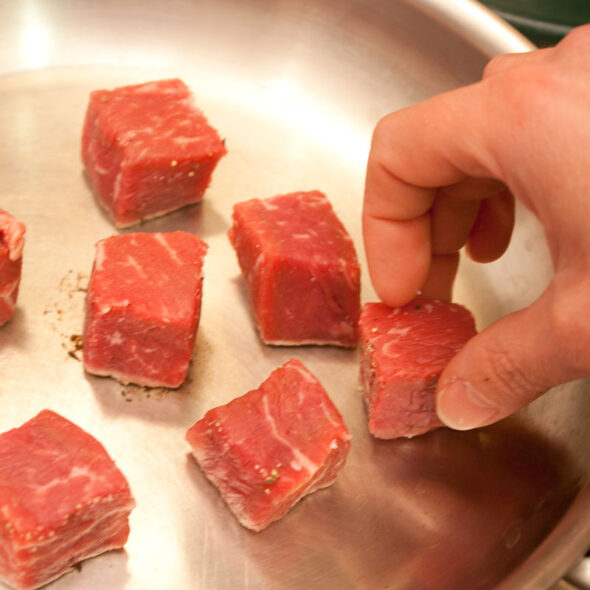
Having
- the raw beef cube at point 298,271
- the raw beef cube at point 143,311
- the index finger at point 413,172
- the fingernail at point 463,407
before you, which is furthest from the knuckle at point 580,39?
the raw beef cube at point 143,311

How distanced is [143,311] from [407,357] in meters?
0.90

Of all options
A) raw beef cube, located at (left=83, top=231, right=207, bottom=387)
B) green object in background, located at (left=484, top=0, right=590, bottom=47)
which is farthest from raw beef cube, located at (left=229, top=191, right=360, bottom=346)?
green object in background, located at (left=484, top=0, right=590, bottom=47)

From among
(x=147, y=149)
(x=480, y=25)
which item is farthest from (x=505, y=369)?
(x=480, y=25)

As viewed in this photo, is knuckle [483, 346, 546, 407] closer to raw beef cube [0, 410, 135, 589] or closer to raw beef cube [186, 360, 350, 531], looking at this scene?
raw beef cube [186, 360, 350, 531]

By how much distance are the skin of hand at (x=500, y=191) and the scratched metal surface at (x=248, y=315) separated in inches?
16.7

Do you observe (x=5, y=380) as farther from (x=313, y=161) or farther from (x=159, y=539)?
(x=313, y=161)

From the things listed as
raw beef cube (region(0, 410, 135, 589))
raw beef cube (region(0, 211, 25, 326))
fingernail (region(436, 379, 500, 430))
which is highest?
fingernail (region(436, 379, 500, 430))

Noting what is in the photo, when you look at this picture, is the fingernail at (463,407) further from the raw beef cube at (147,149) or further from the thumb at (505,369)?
the raw beef cube at (147,149)

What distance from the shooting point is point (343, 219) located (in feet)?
11.1

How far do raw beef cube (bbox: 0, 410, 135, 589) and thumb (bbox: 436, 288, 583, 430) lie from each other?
→ 3.34 ft

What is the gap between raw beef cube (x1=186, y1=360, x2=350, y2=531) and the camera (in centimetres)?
236

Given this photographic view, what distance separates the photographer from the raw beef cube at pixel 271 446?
2.36 m

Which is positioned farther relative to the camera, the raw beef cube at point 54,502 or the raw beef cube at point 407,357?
the raw beef cube at point 407,357

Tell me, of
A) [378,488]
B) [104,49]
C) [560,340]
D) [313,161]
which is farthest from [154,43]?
[560,340]
